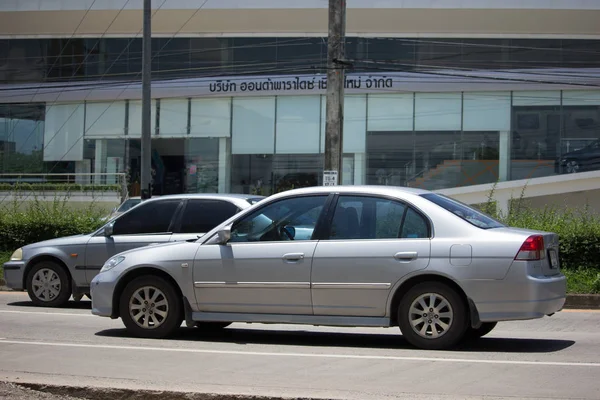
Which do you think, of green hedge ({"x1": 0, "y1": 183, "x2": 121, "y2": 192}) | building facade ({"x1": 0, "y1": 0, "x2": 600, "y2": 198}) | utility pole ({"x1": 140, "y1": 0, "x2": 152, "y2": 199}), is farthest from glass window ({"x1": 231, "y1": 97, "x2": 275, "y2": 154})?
utility pole ({"x1": 140, "y1": 0, "x2": 152, "y2": 199})

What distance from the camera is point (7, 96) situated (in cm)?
3603

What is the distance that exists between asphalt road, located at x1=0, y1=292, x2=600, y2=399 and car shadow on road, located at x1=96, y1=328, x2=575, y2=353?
0.01 m

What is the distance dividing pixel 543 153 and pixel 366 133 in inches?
273

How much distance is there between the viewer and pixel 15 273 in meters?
13.2

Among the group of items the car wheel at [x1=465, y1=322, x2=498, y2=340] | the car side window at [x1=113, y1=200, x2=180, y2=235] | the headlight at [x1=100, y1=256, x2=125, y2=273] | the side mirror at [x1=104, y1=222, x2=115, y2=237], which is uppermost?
the car side window at [x1=113, y1=200, x2=180, y2=235]

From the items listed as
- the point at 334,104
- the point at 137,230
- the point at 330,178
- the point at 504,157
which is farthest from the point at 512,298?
the point at 504,157

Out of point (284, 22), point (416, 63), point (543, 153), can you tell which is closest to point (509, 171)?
point (543, 153)

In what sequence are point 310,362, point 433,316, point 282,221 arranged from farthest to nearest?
point 282,221 < point 433,316 < point 310,362

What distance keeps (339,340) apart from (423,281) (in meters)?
1.56

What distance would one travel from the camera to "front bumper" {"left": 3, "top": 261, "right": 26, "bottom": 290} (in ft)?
43.2

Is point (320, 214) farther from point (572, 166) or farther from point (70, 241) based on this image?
point (572, 166)

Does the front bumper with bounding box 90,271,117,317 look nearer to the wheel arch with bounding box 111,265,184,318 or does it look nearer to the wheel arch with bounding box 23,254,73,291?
the wheel arch with bounding box 111,265,184,318

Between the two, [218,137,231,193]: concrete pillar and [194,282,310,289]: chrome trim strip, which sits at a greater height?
[218,137,231,193]: concrete pillar

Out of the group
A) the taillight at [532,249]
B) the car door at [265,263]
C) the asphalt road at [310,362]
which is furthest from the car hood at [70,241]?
the taillight at [532,249]
